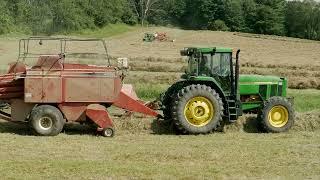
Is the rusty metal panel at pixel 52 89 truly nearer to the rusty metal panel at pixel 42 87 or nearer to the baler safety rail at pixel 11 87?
the rusty metal panel at pixel 42 87

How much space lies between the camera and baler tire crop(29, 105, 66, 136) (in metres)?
13.5

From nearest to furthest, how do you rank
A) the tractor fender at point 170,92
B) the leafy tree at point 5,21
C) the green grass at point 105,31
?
the tractor fender at point 170,92
the leafy tree at point 5,21
the green grass at point 105,31

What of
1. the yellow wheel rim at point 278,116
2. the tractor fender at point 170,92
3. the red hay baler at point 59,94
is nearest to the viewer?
the red hay baler at point 59,94

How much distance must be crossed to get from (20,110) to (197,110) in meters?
4.05

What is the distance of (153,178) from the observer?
9.37 meters

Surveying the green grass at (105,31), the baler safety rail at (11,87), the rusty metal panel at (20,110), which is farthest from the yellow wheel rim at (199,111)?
the green grass at (105,31)

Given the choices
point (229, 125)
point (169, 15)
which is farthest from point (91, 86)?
point (169, 15)

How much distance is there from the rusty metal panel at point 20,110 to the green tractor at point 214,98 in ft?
10.3

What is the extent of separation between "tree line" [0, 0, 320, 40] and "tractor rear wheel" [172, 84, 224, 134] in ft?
136

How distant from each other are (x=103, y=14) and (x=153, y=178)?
66.3m

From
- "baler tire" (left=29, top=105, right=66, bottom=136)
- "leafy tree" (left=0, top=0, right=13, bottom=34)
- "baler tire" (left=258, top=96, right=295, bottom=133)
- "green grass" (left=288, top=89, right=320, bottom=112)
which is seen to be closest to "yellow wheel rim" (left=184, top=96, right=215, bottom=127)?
"baler tire" (left=258, top=96, right=295, bottom=133)

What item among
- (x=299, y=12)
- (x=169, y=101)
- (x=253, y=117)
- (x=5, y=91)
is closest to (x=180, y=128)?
(x=169, y=101)

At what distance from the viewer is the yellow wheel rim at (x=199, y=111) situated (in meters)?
14.0

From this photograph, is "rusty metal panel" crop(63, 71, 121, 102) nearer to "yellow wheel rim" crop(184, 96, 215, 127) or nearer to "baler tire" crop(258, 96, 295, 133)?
"yellow wheel rim" crop(184, 96, 215, 127)
